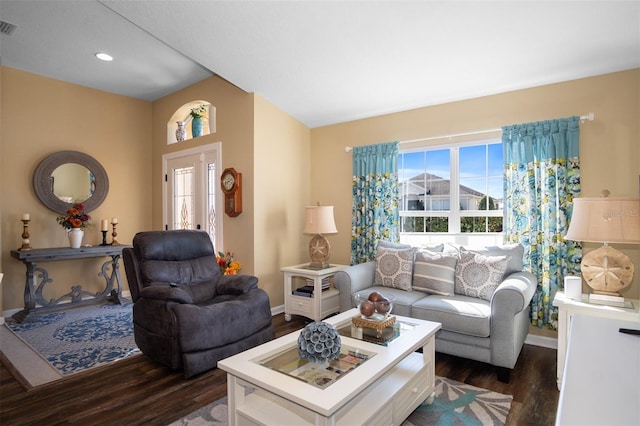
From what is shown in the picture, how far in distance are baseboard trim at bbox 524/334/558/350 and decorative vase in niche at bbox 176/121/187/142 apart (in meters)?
4.92

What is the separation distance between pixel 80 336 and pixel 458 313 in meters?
3.51

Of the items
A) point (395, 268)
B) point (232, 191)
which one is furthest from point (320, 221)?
point (232, 191)

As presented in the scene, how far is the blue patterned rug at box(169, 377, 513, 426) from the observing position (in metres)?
2.05

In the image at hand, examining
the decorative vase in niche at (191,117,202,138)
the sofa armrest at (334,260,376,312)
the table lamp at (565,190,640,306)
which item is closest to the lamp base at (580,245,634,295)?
the table lamp at (565,190,640,306)

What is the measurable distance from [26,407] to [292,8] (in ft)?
10.6

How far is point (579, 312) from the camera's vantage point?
2.38 meters

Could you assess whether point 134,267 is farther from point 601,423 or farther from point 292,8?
point 601,423

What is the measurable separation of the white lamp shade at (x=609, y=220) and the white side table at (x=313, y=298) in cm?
214

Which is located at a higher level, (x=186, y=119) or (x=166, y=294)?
(x=186, y=119)

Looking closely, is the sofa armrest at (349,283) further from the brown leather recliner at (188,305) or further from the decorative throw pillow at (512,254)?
the decorative throw pillow at (512,254)

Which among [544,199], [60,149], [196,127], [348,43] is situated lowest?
[544,199]

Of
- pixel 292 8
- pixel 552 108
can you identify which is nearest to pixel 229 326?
pixel 292 8

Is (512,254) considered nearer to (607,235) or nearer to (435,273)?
(435,273)

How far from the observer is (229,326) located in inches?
108
